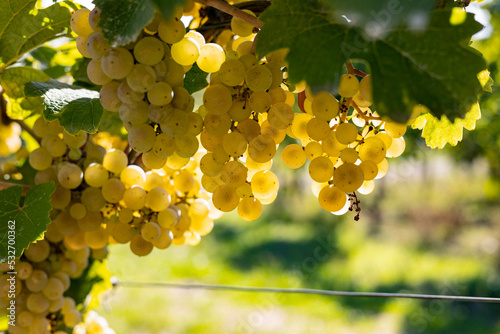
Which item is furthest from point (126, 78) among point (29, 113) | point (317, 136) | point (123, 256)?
point (123, 256)

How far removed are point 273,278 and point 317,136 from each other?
4.10 metres

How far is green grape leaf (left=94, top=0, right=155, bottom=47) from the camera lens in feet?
1.31

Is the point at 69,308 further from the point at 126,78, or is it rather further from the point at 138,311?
the point at 138,311

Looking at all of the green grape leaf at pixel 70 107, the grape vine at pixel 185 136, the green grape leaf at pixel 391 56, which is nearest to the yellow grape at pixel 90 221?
the grape vine at pixel 185 136

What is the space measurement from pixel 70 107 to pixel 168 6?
0.25 metres

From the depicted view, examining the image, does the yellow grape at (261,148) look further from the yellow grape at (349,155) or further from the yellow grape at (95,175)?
the yellow grape at (95,175)

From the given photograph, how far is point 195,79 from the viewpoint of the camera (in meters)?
0.55

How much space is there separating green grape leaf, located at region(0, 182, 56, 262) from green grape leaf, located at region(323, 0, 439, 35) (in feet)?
1.36

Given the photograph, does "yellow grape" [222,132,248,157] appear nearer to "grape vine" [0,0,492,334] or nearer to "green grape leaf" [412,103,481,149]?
"grape vine" [0,0,492,334]

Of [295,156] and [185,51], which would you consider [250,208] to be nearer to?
[295,156]

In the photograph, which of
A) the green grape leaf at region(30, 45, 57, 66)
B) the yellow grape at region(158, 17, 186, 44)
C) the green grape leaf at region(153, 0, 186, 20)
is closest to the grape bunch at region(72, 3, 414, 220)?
the yellow grape at region(158, 17, 186, 44)

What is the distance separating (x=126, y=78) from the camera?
1.53 feet

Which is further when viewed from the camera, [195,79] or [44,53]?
[44,53]

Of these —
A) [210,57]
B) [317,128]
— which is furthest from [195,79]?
[317,128]
